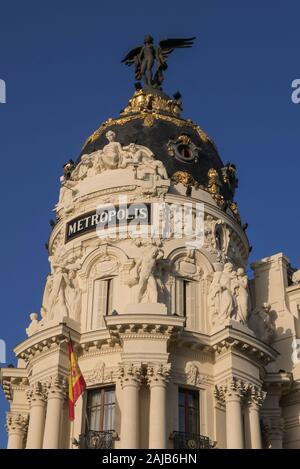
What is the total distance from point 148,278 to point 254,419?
6708mm

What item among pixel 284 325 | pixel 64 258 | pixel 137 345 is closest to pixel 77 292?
pixel 64 258

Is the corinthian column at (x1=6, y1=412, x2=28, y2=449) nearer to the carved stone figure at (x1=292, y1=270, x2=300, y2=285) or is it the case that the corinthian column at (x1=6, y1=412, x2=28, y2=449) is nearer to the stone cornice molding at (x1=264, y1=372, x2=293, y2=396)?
the stone cornice molding at (x1=264, y1=372, x2=293, y2=396)

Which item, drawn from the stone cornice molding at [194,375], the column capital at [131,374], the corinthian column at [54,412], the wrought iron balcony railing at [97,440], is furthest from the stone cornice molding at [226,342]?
the corinthian column at [54,412]

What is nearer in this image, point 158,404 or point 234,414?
point 158,404

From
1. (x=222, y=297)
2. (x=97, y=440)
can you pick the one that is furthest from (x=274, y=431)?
(x=97, y=440)

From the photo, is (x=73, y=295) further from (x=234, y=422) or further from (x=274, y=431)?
(x=274, y=431)

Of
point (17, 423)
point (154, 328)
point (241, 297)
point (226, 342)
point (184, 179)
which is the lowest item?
point (17, 423)

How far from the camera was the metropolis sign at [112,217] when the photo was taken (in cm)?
3597

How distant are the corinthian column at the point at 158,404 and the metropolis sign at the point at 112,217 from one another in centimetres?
717

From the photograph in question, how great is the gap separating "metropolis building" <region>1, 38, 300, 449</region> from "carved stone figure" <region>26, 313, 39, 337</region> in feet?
0.28

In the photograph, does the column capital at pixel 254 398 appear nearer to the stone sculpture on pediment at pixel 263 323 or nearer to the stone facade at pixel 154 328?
the stone facade at pixel 154 328

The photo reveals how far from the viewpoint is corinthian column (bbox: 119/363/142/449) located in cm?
2997

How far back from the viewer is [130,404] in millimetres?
30484
